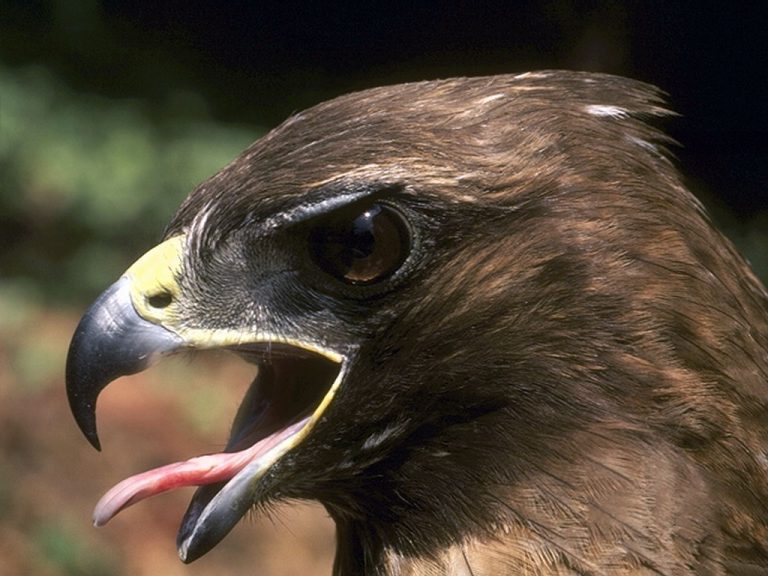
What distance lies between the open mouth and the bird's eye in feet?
0.55

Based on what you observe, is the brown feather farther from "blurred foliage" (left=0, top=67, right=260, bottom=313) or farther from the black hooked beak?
"blurred foliage" (left=0, top=67, right=260, bottom=313)

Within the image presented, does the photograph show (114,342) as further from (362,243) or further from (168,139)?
(168,139)

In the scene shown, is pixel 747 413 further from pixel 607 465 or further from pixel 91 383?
pixel 91 383

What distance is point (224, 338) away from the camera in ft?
7.97

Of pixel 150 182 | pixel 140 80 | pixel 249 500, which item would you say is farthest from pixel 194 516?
pixel 140 80

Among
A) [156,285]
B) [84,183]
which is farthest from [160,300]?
[84,183]

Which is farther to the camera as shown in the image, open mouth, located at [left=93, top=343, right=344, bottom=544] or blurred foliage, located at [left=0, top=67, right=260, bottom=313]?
blurred foliage, located at [left=0, top=67, right=260, bottom=313]

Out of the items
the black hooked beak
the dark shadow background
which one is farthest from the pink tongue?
the dark shadow background

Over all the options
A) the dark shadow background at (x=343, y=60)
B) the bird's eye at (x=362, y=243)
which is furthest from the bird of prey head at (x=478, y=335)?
the dark shadow background at (x=343, y=60)

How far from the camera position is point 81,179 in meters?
7.66

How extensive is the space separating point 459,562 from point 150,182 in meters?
5.52

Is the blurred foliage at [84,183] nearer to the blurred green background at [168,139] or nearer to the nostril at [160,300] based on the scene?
the blurred green background at [168,139]

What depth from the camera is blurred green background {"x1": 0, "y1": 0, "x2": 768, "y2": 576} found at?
5949mm

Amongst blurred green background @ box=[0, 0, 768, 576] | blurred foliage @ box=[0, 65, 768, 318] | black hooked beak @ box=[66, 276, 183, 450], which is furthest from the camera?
blurred foliage @ box=[0, 65, 768, 318]
